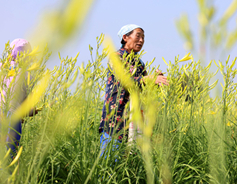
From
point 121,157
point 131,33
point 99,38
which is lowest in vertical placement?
point 121,157

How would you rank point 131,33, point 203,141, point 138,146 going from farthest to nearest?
point 131,33, point 203,141, point 138,146

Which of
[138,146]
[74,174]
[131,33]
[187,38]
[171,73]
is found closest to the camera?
[187,38]

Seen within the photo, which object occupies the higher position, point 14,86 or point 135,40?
point 135,40

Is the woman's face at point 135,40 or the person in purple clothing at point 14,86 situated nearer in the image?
the person in purple clothing at point 14,86

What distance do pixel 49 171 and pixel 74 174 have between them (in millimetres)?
206

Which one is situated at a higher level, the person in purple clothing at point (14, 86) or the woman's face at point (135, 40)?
the woman's face at point (135, 40)

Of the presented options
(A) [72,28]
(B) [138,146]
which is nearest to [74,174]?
(B) [138,146]

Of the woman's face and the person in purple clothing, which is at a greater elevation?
the woman's face

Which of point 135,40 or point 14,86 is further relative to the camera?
point 135,40

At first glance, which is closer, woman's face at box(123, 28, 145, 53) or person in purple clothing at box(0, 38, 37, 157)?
person in purple clothing at box(0, 38, 37, 157)

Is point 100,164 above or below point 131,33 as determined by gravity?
below

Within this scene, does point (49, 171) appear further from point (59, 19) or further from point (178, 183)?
point (59, 19)

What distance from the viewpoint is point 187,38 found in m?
0.48

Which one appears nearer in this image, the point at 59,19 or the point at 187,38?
the point at 59,19
